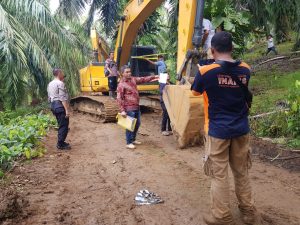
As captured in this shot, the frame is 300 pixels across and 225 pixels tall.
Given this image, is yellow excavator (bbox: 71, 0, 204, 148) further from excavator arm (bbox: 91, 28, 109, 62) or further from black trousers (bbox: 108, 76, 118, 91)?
black trousers (bbox: 108, 76, 118, 91)

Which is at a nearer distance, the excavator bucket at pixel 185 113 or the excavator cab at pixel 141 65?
the excavator bucket at pixel 185 113

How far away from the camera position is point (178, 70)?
793 cm

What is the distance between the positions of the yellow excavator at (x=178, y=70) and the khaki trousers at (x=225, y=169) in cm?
295

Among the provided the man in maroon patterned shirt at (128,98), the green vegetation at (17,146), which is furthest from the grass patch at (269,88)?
the green vegetation at (17,146)

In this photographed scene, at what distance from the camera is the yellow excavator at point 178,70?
736 centimetres

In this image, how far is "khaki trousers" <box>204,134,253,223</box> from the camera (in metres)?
3.98

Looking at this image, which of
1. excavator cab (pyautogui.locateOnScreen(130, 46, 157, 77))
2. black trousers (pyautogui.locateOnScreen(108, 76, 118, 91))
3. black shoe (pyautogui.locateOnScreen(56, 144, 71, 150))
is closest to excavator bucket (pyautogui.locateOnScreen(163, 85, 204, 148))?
black shoe (pyautogui.locateOnScreen(56, 144, 71, 150))

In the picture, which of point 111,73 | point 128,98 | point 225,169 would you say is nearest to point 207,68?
point 225,169

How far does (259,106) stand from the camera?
955 cm

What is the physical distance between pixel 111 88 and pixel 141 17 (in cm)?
298

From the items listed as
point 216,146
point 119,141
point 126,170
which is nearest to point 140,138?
point 119,141

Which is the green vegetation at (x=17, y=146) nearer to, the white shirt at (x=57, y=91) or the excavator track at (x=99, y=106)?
the white shirt at (x=57, y=91)

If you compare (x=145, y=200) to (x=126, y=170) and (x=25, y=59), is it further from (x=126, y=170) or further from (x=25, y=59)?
(x=25, y=59)

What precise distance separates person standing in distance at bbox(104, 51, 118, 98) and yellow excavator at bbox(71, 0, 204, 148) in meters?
0.24
